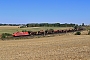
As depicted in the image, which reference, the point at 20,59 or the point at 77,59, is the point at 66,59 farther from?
the point at 20,59

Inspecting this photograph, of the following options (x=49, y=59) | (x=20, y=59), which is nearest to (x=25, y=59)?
(x=20, y=59)

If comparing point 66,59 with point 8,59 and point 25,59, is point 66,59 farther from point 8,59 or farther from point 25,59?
point 8,59

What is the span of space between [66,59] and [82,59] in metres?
1.15

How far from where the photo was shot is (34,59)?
59.1 ft

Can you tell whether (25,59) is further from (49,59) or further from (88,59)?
(88,59)

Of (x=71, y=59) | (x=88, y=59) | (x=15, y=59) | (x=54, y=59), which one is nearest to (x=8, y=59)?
(x=15, y=59)

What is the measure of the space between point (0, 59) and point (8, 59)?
0.57m

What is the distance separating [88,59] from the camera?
17844mm

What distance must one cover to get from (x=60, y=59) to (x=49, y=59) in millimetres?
795

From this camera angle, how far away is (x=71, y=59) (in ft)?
58.5

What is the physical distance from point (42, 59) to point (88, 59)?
3.30 m

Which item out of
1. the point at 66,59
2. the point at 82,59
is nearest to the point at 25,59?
the point at 66,59

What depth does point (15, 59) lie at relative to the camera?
1817 cm

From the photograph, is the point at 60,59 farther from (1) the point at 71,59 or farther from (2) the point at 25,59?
(2) the point at 25,59
